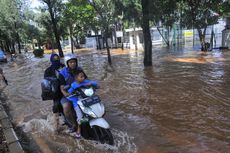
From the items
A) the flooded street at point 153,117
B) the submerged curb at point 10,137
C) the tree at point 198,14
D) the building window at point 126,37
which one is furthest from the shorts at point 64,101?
the building window at point 126,37

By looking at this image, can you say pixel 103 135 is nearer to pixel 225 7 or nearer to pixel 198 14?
pixel 225 7

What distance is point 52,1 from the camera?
2819 centimetres

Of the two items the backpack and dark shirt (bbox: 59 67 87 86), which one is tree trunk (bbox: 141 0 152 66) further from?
dark shirt (bbox: 59 67 87 86)

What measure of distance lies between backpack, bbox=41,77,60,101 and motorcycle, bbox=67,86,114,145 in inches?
20.8

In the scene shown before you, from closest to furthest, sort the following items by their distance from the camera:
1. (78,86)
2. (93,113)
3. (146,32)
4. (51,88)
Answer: (93,113) → (78,86) → (51,88) → (146,32)

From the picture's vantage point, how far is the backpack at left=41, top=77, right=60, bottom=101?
17.1 feet

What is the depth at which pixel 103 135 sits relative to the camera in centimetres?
470

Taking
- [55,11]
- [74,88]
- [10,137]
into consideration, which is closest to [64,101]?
[74,88]

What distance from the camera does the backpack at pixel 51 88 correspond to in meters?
5.22

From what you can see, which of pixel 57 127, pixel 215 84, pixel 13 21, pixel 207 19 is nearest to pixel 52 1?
pixel 13 21

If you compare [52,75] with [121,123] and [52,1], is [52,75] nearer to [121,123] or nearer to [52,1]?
[121,123]

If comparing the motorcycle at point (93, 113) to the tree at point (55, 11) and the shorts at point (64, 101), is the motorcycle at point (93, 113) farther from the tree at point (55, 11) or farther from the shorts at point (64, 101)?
the tree at point (55, 11)

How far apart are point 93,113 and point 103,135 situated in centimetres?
46

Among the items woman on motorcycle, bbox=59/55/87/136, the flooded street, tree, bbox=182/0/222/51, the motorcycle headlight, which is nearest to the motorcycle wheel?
the flooded street
